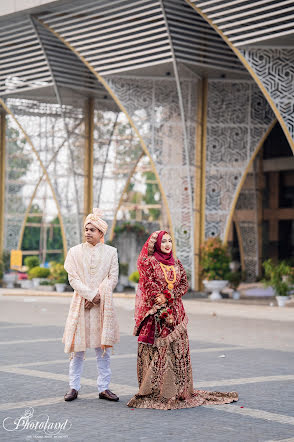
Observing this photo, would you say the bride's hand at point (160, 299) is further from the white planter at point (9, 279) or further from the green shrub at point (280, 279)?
the white planter at point (9, 279)

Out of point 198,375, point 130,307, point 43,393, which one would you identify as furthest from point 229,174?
point 43,393

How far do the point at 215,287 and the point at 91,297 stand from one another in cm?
1416

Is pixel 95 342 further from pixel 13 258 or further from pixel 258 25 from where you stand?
pixel 13 258

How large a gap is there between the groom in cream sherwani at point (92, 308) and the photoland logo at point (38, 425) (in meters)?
0.81

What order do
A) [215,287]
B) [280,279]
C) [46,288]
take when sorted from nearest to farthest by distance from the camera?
[280,279] < [215,287] < [46,288]

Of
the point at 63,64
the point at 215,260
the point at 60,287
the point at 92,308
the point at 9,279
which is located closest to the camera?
the point at 92,308

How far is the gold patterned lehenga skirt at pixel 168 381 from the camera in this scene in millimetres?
7234

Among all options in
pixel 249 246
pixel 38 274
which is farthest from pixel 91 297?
pixel 249 246

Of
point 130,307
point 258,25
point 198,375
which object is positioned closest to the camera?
point 198,375

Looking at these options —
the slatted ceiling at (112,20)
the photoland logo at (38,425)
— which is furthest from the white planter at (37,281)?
the photoland logo at (38,425)

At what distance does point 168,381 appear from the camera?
7312 mm

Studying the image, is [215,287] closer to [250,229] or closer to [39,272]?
[39,272]

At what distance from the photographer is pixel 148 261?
7535 mm

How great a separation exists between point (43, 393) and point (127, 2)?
14.1 metres
